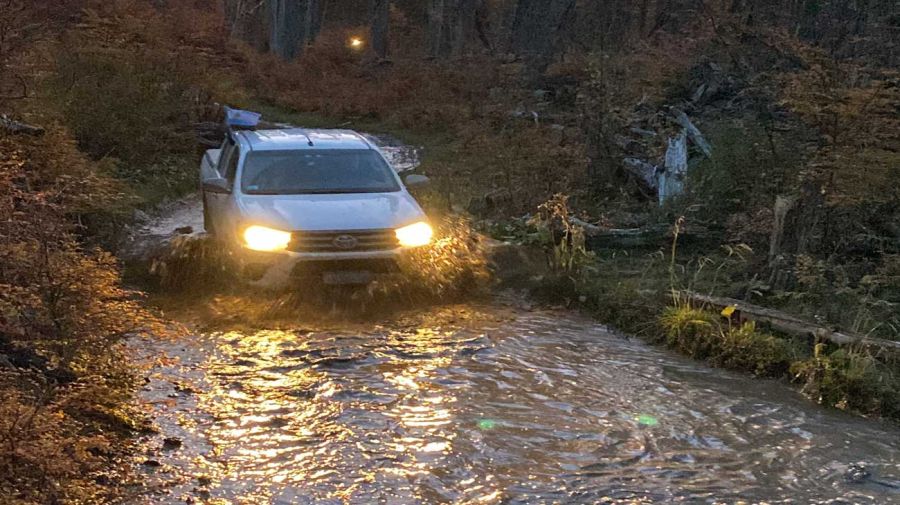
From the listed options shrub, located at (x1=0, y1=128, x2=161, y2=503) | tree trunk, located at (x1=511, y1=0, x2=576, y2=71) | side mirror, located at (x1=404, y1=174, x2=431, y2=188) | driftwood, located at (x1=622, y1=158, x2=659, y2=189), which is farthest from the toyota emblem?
tree trunk, located at (x1=511, y1=0, x2=576, y2=71)

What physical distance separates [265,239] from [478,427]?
3.52m

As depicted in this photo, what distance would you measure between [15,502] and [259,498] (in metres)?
1.39

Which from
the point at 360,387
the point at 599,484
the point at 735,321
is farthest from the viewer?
the point at 735,321

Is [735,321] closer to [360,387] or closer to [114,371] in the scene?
[360,387]

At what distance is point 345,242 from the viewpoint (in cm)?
915

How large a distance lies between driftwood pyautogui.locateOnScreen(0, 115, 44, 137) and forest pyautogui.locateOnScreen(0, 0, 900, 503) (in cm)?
5

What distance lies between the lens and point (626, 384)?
7652 millimetres

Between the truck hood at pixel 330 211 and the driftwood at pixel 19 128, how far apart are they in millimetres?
2379

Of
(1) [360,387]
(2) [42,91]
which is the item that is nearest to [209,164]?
(2) [42,91]

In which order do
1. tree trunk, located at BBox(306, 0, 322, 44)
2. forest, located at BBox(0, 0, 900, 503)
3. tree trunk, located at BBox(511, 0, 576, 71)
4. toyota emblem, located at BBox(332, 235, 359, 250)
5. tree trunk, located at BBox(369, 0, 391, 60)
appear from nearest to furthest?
forest, located at BBox(0, 0, 900, 503) < toyota emblem, located at BBox(332, 235, 359, 250) < tree trunk, located at BBox(511, 0, 576, 71) < tree trunk, located at BBox(369, 0, 391, 60) < tree trunk, located at BBox(306, 0, 322, 44)

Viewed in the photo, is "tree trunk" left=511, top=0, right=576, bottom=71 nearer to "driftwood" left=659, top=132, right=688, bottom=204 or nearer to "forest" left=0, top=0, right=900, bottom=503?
"forest" left=0, top=0, right=900, bottom=503

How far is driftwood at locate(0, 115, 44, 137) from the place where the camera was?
9.01m

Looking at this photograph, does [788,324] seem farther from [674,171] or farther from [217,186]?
[217,186]

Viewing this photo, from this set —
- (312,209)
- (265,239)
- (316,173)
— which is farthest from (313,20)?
(265,239)
